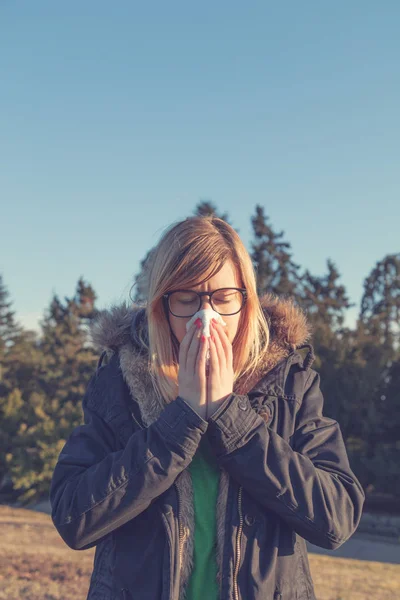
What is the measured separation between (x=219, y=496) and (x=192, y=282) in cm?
71

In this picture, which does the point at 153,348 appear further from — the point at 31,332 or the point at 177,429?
the point at 31,332

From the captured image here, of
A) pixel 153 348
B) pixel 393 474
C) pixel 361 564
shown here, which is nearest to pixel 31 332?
pixel 393 474

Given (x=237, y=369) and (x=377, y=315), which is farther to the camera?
(x=377, y=315)

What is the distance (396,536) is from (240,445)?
21.8 meters

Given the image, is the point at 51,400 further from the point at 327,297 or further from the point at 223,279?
the point at 223,279

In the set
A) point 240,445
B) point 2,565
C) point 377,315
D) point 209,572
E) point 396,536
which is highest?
point 377,315

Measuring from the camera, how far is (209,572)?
1.78m

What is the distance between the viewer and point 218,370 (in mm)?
1791

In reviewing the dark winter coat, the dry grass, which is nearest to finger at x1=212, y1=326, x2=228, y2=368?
the dark winter coat

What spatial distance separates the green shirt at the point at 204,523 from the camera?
1758 millimetres

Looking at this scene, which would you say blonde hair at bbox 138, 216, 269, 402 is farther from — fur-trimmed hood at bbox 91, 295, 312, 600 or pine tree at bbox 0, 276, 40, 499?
pine tree at bbox 0, 276, 40, 499

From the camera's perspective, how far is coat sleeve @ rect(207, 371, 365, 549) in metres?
1.69

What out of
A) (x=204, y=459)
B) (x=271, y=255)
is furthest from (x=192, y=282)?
(x=271, y=255)

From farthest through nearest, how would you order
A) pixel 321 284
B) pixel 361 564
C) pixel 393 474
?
pixel 321 284, pixel 393 474, pixel 361 564
